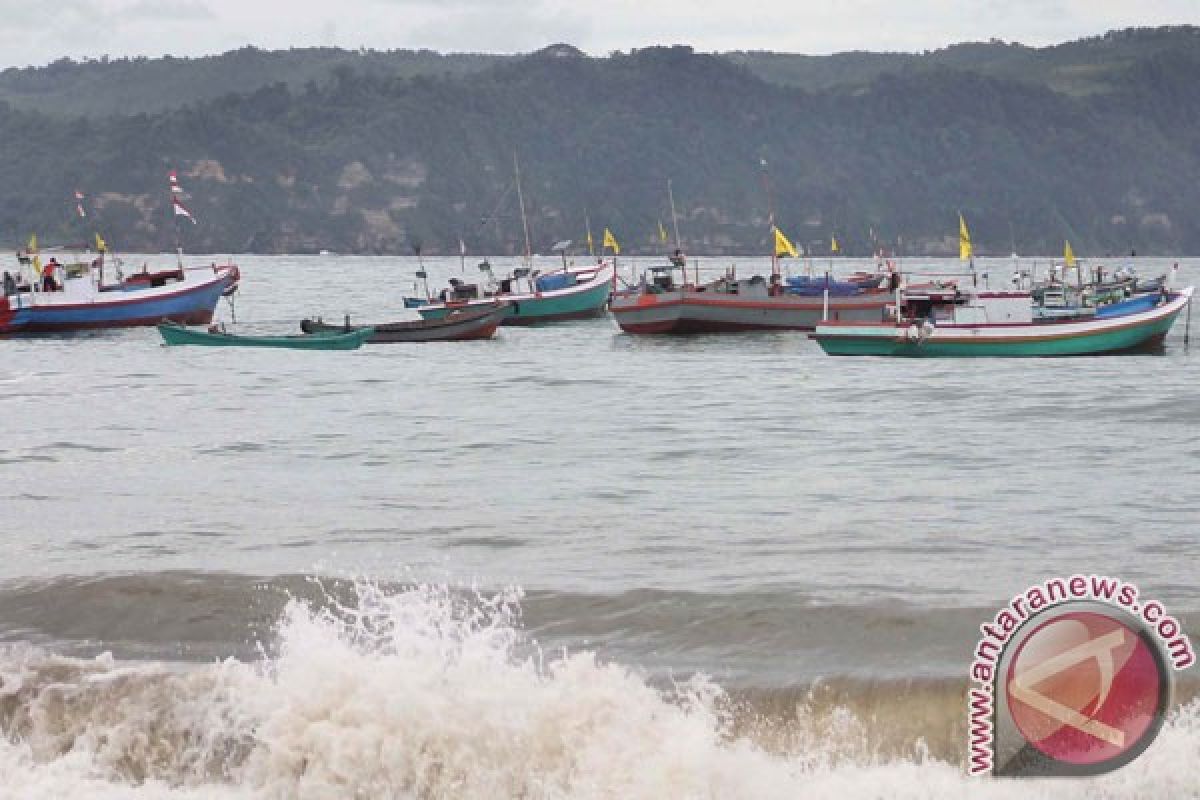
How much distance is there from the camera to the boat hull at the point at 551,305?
61.9 meters

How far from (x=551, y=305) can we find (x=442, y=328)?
12435 mm

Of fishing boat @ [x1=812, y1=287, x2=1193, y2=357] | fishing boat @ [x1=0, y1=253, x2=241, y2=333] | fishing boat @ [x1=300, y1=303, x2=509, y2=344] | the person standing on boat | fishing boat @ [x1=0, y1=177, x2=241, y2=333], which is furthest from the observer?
the person standing on boat

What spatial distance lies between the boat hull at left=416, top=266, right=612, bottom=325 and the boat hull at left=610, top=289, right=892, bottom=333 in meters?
7.11

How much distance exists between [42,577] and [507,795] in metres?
6.26

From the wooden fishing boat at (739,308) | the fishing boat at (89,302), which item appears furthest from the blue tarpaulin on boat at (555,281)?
the fishing boat at (89,302)

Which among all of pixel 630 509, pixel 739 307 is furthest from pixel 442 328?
pixel 630 509

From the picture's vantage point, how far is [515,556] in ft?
49.8

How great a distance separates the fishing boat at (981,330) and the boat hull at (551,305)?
63.8ft

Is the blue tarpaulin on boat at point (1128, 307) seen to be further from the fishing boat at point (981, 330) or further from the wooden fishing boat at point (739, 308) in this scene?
the wooden fishing boat at point (739, 308)

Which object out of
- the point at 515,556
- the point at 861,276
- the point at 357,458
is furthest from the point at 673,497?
the point at 861,276

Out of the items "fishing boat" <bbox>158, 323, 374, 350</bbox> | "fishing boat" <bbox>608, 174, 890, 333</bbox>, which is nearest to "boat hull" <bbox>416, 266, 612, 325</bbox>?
"fishing boat" <bbox>608, 174, 890, 333</bbox>

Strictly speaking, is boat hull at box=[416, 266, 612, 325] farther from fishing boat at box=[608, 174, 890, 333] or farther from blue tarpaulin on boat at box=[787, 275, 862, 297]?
blue tarpaulin on boat at box=[787, 275, 862, 297]

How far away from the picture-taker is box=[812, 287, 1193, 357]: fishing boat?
41938 millimetres

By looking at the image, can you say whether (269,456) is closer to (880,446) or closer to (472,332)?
(880,446)
